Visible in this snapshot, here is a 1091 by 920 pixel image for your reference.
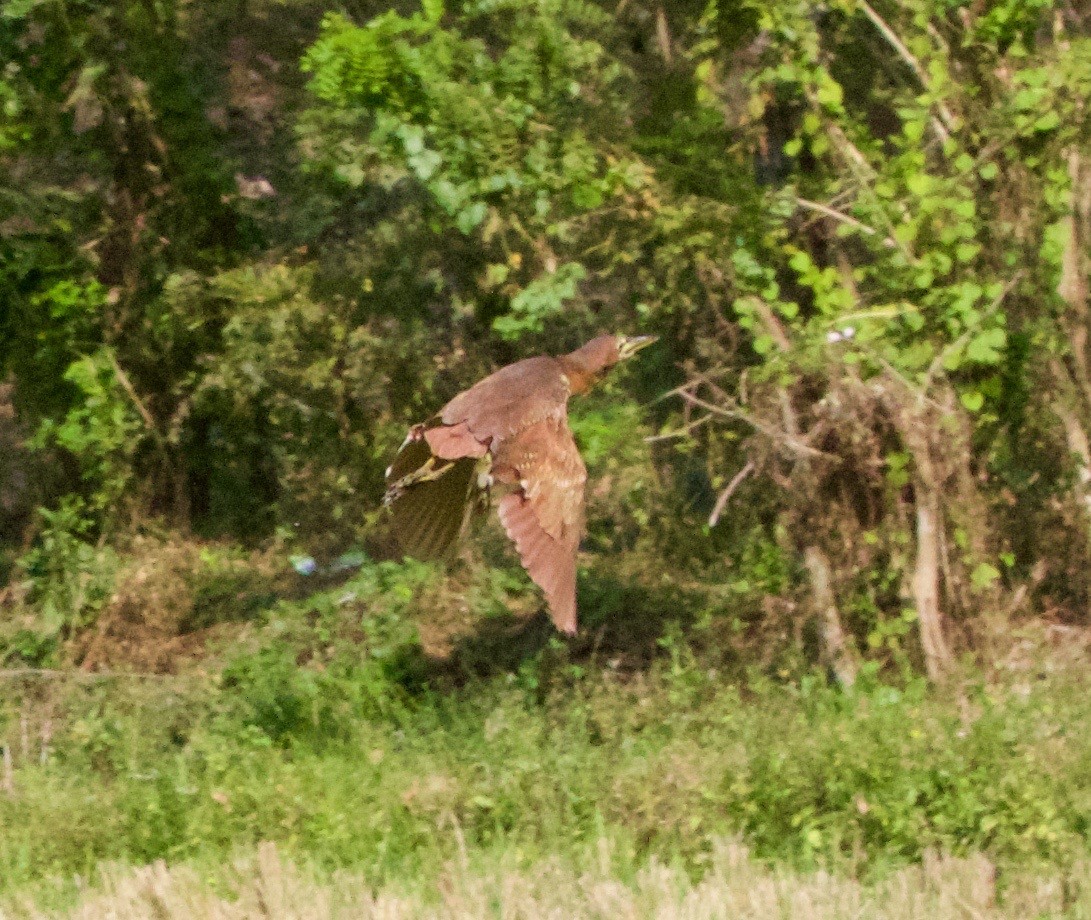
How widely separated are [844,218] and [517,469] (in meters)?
2.23

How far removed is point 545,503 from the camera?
5.20m

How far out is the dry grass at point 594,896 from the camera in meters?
4.93

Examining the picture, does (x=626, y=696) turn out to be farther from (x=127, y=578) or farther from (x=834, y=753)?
(x=127, y=578)

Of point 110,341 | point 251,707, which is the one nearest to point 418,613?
point 251,707

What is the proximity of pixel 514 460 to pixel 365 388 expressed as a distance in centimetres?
359

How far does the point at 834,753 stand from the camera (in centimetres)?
610

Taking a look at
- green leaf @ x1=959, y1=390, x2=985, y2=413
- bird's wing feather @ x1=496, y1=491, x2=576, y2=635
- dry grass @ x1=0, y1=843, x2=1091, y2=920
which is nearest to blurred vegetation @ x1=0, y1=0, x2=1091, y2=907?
green leaf @ x1=959, y1=390, x2=985, y2=413

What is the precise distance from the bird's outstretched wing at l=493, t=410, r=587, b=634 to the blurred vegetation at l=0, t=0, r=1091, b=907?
3.88 ft

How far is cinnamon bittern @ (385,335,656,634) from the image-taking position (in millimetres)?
5117

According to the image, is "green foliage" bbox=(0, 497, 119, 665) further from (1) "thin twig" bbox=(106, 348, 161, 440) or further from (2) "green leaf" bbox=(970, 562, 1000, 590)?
(2) "green leaf" bbox=(970, 562, 1000, 590)

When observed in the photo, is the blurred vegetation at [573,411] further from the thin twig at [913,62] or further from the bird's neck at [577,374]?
the bird's neck at [577,374]

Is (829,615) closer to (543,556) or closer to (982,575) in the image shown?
(982,575)

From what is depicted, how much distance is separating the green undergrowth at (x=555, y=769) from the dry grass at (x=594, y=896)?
0.79ft

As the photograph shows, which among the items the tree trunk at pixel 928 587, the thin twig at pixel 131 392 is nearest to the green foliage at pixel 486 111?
the tree trunk at pixel 928 587
